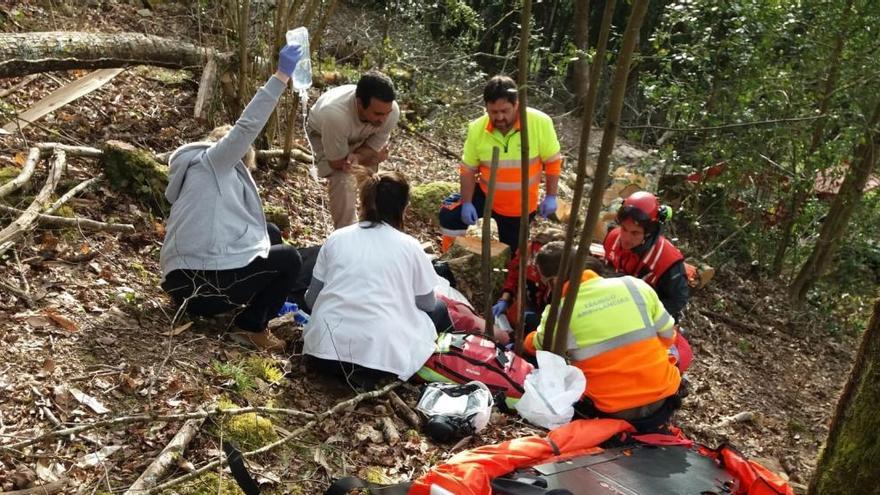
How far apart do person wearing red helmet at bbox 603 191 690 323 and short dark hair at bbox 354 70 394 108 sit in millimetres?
1729

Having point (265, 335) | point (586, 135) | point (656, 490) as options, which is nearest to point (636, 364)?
point (656, 490)

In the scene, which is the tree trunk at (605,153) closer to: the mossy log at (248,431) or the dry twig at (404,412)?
the dry twig at (404,412)

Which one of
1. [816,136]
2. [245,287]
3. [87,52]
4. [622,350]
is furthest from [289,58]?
[816,136]

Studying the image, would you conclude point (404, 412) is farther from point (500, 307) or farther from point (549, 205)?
point (549, 205)

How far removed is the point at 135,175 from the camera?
4680 mm

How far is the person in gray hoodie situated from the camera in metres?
3.64

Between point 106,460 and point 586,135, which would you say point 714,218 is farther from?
point 106,460

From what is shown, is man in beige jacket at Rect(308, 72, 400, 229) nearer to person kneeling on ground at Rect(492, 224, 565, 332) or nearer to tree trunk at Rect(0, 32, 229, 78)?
person kneeling on ground at Rect(492, 224, 565, 332)

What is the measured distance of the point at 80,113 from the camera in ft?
17.9

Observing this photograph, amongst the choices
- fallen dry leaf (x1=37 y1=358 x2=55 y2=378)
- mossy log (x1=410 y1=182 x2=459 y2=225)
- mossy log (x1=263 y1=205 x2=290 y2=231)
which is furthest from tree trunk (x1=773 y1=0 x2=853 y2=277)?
fallen dry leaf (x1=37 y1=358 x2=55 y2=378)

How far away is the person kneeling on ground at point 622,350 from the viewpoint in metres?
3.94

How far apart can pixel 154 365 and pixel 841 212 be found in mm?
7813

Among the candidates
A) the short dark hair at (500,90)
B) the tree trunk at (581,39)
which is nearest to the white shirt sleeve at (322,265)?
the short dark hair at (500,90)

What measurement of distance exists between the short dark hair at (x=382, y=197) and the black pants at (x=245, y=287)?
48 cm
